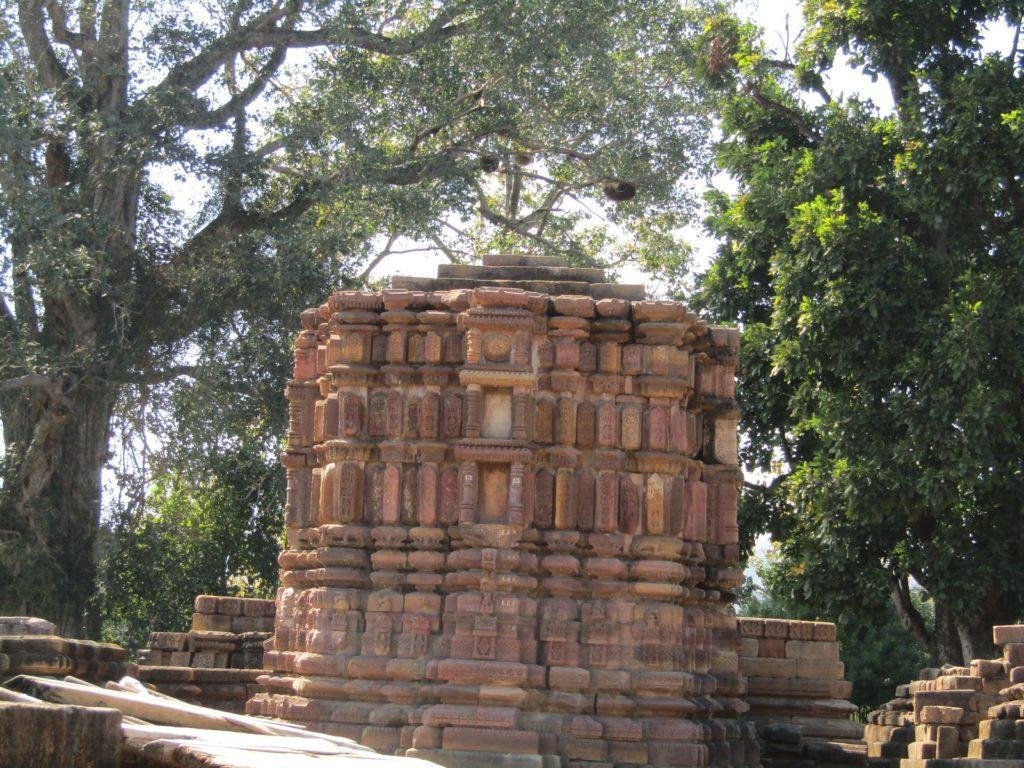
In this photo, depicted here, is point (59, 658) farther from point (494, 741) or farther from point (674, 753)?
point (674, 753)

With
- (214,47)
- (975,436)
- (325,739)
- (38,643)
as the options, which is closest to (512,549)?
(325,739)

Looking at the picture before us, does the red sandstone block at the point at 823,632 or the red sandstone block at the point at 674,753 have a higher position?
the red sandstone block at the point at 823,632

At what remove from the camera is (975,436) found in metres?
15.0

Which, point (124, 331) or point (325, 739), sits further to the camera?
point (124, 331)

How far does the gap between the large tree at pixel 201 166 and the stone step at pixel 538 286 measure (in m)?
8.64

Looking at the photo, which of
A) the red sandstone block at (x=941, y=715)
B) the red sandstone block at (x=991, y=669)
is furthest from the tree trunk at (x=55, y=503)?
the red sandstone block at (x=991, y=669)

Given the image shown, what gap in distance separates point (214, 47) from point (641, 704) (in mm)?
13145

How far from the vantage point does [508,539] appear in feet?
30.3

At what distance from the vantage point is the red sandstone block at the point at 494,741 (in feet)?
28.8

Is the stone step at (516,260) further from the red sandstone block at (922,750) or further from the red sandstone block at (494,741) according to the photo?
the red sandstone block at (922,750)

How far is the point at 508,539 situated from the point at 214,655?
5.35 m

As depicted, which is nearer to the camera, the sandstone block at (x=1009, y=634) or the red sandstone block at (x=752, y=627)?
the red sandstone block at (x=752, y=627)

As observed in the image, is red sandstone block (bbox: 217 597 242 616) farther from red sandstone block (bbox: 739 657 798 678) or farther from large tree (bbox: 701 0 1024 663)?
large tree (bbox: 701 0 1024 663)

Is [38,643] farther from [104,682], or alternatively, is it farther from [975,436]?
[975,436]
